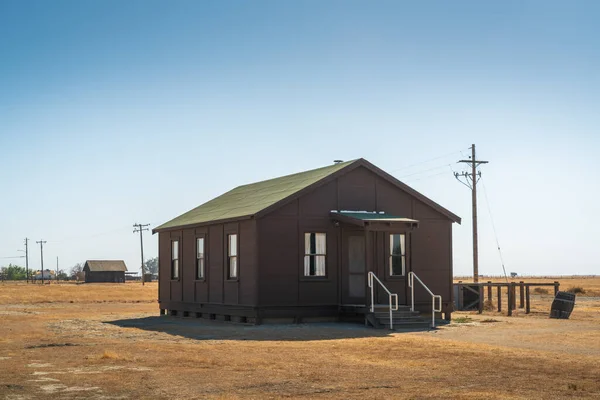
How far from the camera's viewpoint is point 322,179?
92.9ft

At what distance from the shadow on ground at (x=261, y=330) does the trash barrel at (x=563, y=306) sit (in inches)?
356

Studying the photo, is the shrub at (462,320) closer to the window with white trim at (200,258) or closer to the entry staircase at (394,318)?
the entry staircase at (394,318)

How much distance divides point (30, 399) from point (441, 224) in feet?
69.4

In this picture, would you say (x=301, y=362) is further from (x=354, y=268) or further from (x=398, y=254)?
(x=398, y=254)

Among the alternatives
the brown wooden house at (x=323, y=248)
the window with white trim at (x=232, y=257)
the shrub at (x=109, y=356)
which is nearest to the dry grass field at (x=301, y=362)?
the shrub at (x=109, y=356)

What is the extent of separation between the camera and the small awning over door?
26.9 m

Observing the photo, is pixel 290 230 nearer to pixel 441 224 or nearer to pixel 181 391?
pixel 441 224

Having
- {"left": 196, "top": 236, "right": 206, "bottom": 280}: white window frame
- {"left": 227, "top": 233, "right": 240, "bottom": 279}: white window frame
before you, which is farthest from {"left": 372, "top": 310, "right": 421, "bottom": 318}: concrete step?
{"left": 196, "top": 236, "right": 206, "bottom": 280}: white window frame

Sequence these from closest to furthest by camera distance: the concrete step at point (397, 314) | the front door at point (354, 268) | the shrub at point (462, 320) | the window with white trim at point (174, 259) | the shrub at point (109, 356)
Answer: the shrub at point (109, 356), the concrete step at point (397, 314), the front door at point (354, 268), the shrub at point (462, 320), the window with white trim at point (174, 259)

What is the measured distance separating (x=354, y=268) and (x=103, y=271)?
4359 inches

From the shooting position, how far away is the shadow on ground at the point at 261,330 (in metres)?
22.7

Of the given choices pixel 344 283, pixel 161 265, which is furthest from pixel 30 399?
pixel 161 265

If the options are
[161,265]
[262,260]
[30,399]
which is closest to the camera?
[30,399]

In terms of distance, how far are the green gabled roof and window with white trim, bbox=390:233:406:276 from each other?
3.23m
